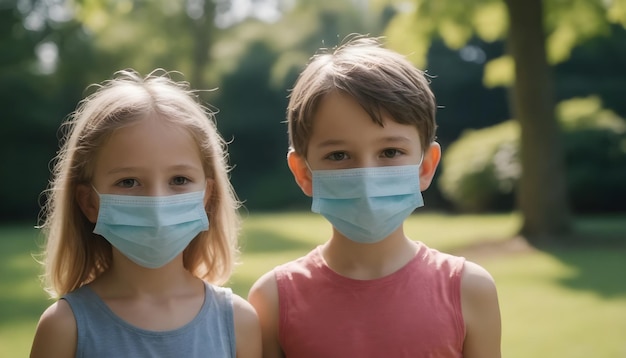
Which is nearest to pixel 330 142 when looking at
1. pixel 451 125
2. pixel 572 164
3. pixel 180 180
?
pixel 180 180

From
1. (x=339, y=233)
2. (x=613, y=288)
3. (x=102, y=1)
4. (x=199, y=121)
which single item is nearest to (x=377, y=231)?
(x=339, y=233)

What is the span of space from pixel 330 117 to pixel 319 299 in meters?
0.60

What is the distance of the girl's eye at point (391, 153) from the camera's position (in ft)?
9.14

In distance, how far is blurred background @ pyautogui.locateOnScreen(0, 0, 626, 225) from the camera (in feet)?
44.9

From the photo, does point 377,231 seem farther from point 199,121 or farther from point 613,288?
point 613,288

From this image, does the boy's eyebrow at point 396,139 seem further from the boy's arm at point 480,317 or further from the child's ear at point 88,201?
the child's ear at point 88,201

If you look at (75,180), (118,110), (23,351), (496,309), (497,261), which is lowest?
(497,261)

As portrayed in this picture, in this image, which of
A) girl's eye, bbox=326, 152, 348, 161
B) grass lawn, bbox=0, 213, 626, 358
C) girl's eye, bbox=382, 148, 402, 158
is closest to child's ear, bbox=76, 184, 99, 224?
girl's eye, bbox=326, 152, 348, 161

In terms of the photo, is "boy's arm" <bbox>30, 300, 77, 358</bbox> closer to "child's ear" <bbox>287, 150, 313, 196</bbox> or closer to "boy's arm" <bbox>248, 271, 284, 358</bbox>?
"boy's arm" <bbox>248, 271, 284, 358</bbox>

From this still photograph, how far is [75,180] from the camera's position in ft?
9.18

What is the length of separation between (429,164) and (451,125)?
25.1m

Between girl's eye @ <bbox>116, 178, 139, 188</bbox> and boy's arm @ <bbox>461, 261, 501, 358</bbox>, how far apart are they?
3.65 ft

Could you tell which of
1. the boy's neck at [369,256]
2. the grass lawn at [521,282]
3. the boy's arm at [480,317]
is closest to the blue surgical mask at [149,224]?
the boy's neck at [369,256]

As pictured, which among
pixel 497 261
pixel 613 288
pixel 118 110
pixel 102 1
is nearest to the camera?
pixel 118 110
